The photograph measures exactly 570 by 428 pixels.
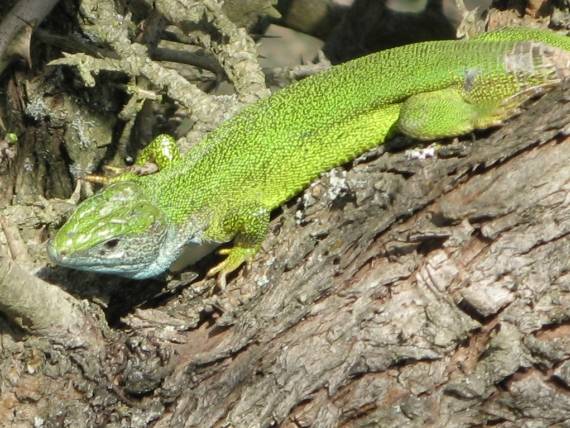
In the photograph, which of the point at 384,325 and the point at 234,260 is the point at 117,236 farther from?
the point at 384,325

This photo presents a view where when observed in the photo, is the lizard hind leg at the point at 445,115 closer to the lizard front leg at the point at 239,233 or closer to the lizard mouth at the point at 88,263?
the lizard front leg at the point at 239,233

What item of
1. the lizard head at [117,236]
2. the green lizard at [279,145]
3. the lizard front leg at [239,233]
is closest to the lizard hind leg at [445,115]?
the green lizard at [279,145]

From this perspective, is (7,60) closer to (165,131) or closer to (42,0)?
(42,0)

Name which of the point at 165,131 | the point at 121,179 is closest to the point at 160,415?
the point at 121,179

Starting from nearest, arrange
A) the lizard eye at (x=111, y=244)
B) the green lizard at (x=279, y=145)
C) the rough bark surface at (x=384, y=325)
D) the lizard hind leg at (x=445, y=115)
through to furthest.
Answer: the rough bark surface at (x=384, y=325) → the lizard hind leg at (x=445, y=115) → the green lizard at (x=279, y=145) → the lizard eye at (x=111, y=244)

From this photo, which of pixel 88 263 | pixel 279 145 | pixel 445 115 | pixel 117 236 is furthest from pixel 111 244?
pixel 445 115

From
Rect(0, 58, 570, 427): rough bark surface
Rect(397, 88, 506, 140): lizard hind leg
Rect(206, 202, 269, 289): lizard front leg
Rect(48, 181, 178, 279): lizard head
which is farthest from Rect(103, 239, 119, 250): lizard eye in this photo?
Rect(397, 88, 506, 140): lizard hind leg
